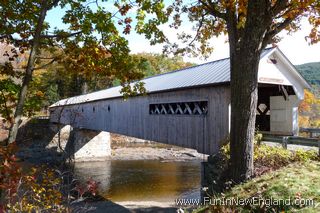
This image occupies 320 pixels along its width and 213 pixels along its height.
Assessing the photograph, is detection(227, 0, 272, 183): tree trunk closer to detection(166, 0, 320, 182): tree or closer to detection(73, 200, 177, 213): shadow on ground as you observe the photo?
detection(166, 0, 320, 182): tree

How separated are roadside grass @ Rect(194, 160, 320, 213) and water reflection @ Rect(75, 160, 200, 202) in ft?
30.8

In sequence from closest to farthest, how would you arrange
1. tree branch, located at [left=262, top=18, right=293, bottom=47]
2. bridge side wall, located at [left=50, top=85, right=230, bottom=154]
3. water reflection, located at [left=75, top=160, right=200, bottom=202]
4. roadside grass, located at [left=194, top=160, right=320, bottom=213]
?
roadside grass, located at [left=194, top=160, right=320, bottom=213] → tree branch, located at [left=262, top=18, right=293, bottom=47] → bridge side wall, located at [left=50, top=85, right=230, bottom=154] → water reflection, located at [left=75, top=160, right=200, bottom=202]

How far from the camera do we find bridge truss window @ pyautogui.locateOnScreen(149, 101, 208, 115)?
38.9 feet

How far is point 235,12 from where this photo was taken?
24.7 ft

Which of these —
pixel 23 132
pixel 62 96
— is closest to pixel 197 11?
pixel 23 132

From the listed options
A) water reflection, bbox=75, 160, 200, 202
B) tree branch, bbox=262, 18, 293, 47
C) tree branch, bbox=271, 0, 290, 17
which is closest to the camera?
tree branch, bbox=271, 0, 290, 17

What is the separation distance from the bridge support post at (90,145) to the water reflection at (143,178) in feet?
7.74

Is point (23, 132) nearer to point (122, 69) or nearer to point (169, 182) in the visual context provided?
point (169, 182)

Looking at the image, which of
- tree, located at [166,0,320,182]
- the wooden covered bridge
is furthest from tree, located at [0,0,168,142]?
the wooden covered bridge

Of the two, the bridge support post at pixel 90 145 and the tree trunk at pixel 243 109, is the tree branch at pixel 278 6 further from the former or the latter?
the bridge support post at pixel 90 145

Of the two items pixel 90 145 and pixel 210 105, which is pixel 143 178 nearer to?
pixel 210 105

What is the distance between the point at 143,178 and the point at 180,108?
8550 millimetres

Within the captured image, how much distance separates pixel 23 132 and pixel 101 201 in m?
28.8

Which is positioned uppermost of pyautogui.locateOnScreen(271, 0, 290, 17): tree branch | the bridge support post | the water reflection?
pyautogui.locateOnScreen(271, 0, 290, 17): tree branch
